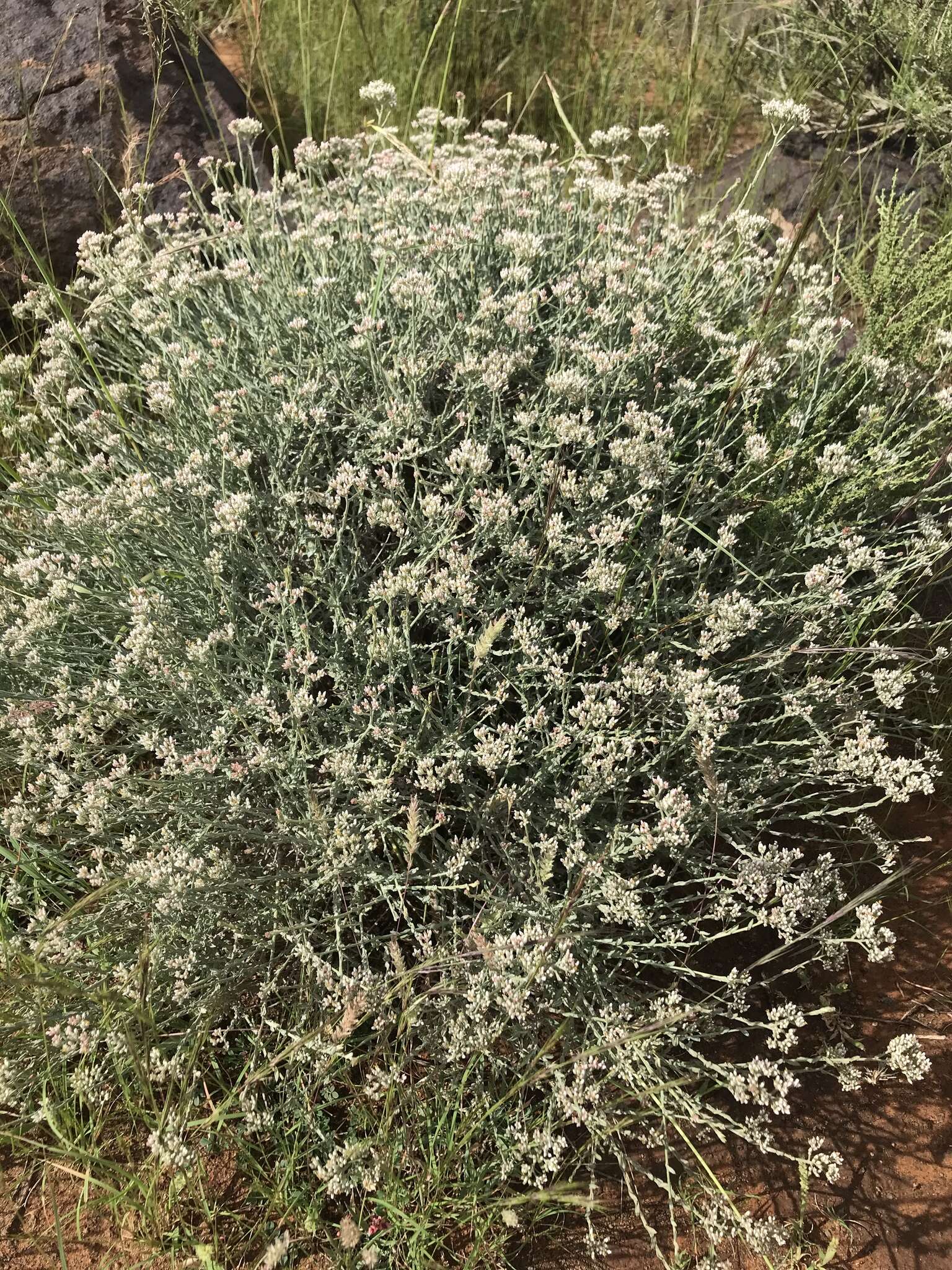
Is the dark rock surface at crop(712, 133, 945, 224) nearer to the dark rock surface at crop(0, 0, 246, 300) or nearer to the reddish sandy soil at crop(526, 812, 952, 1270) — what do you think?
the dark rock surface at crop(0, 0, 246, 300)

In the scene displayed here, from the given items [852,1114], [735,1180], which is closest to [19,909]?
[735,1180]

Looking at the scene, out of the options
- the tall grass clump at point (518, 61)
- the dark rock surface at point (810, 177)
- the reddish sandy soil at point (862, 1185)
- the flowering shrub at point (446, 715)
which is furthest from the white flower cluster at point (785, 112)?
the reddish sandy soil at point (862, 1185)

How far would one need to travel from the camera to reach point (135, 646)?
2.41 m

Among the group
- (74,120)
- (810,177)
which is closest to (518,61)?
(810,177)

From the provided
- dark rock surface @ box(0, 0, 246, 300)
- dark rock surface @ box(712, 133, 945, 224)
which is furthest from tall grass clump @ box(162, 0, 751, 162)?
dark rock surface @ box(0, 0, 246, 300)

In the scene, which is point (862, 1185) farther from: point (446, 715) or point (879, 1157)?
point (446, 715)

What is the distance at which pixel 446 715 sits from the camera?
263 cm

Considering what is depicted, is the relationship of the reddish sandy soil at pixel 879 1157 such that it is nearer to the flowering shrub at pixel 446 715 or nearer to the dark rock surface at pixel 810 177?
the flowering shrub at pixel 446 715

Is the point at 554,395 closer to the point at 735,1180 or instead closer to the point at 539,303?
the point at 539,303

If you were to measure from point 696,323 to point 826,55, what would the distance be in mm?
3592

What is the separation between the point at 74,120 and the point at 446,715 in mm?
3637

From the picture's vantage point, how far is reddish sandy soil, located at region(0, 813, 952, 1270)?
2.32 metres

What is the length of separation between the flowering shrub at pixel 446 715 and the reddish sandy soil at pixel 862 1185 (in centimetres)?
14

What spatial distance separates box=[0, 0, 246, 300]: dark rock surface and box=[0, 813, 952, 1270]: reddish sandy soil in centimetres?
377
